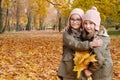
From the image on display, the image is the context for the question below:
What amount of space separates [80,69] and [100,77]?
0.83 feet

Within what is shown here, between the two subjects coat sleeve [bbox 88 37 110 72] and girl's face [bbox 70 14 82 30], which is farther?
girl's face [bbox 70 14 82 30]

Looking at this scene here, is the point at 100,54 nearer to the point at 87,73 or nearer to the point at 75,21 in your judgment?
the point at 87,73

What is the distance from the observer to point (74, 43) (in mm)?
4027

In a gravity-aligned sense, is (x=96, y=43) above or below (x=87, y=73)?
above

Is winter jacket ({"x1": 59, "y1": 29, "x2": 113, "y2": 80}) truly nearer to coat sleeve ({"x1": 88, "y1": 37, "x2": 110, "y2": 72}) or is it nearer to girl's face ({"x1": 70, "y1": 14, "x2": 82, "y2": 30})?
coat sleeve ({"x1": 88, "y1": 37, "x2": 110, "y2": 72})

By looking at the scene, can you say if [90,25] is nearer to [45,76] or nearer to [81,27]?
[81,27]

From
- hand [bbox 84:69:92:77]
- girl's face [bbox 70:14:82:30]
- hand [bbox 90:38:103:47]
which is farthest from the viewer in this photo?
girl's face [bbox 70:14:82:30]

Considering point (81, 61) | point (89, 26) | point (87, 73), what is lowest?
point (87, 73)

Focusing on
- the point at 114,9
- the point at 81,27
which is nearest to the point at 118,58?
the point at 114,9

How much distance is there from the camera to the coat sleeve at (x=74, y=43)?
3.96 meters

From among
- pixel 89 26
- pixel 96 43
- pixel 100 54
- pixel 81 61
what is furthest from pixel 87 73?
pixel 89 26

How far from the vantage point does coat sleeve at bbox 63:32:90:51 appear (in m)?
3.96

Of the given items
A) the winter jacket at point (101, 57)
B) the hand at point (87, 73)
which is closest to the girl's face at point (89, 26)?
the winter jacket at point (101, 57)

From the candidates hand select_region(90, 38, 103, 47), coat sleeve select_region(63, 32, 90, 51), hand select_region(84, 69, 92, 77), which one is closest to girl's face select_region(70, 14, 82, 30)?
coat sleeve select_region(63, 32, 90, 51)
